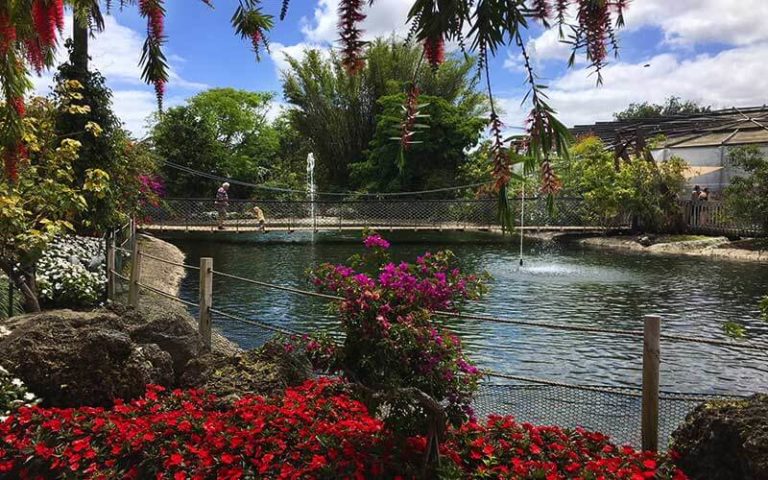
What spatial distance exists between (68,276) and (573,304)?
6.50m

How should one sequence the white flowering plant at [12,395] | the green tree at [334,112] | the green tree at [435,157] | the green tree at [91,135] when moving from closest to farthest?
the white flowering plant at [12,395] < the green tree at [91,135] < the green tree at [435,157] < the green tree at [334,112]

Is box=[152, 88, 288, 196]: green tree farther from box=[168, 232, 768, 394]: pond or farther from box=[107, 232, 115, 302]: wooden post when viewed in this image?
box=[107, 232, 115, 302]: wooden post

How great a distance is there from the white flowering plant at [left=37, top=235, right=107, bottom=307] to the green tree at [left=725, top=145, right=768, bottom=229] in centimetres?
1540

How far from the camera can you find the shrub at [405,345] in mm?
2508

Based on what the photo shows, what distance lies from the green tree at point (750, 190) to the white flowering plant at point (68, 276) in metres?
15.4

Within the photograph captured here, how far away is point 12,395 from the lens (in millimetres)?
3312

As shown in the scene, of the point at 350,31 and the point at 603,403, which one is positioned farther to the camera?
the point at 603,403

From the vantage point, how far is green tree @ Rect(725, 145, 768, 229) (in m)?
16.5

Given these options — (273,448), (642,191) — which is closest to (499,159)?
(273,448)

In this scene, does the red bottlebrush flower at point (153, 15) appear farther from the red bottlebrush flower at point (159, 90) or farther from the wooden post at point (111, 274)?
the wooden post at point (111, 274)

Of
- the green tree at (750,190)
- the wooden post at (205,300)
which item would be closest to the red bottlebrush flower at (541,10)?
the wooden post at (205,300)

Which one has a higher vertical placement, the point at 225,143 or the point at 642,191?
the point at 225,143

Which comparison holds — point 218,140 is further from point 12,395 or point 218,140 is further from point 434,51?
point 434,51

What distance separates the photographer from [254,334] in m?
7.45
